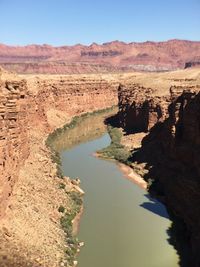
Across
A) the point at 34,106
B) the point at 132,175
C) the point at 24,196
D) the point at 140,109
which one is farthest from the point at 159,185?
the point at 34,106

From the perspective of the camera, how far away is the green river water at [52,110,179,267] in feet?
69.0

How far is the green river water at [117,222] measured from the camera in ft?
69.0

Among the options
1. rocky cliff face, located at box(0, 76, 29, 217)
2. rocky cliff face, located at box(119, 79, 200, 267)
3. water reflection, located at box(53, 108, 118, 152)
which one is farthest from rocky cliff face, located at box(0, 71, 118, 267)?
water reflection, located at box(53, 108, 118, 152)

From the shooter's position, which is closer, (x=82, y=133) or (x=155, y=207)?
(x=155, y=207)

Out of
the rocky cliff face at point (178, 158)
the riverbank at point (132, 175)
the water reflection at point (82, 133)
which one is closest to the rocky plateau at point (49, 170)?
the rocky cliff face at point (178, 158)

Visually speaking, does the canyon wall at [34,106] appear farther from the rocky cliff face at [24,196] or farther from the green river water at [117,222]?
the green river water at [117,222]

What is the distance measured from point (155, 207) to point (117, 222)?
333 centimetres

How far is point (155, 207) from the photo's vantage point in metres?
27.2

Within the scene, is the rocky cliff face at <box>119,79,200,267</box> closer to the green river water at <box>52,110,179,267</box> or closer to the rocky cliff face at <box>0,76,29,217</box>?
the green river water at <box>52,110,179,267</box>

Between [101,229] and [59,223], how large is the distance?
2577mm

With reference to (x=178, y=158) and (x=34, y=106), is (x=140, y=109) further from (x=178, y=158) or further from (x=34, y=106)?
(x=178, y=158)

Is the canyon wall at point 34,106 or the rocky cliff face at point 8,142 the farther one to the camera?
the canyon wall at point 34,106

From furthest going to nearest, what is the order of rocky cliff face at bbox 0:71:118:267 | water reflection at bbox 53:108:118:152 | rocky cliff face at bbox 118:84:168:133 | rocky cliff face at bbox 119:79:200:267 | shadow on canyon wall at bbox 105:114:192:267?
water reflection at bbox 53:108:118:152, rocky cliff face at bbox 118:84:168:133, rocky cliff face at bbox 119:79:200:267, shadow on canyon wall at bbox 105:114:192:267, rocky cliff face at bbox 0:71:118:267

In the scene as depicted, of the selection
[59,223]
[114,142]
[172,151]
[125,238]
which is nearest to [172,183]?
[172,151]
